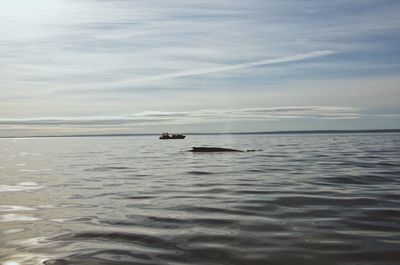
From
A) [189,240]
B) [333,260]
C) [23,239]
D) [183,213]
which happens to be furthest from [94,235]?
[333,260]

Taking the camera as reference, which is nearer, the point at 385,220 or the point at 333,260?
the point at 333,260

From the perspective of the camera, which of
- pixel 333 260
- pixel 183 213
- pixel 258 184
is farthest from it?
pixel 258 184

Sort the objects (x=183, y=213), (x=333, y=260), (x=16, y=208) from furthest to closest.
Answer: (x=16, y=208), (x=183, y=213), (x=333, y=260)

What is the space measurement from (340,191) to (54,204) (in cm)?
1017

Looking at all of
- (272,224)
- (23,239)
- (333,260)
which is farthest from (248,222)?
(23,239)

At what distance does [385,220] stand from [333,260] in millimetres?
3975

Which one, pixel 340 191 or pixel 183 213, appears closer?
pixel 183 213

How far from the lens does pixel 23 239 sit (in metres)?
9.15

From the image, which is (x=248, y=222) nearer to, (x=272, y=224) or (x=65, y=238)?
(x=272, y=224)

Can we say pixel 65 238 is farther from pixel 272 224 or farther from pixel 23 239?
pixel 272 224

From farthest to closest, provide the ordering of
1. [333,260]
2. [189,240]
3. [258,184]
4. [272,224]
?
[258,184] → [272,224] → [189,240] → [333,260]

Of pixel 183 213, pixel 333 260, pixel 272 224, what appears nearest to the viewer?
pixel 333 260

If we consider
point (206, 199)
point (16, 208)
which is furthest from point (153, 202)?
point (16, 208)

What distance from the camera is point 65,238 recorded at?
30.2ft
